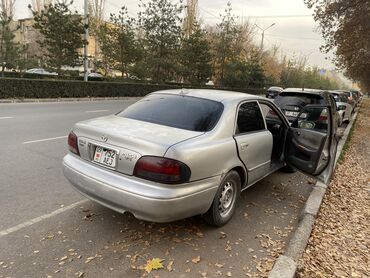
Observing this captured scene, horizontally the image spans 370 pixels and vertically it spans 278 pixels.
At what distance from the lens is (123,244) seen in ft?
10.8

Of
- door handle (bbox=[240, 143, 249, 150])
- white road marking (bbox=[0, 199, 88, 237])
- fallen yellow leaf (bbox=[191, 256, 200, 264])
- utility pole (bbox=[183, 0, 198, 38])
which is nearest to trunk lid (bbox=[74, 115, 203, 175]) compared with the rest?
door handle (bbox=[240, 143, 249, 150])

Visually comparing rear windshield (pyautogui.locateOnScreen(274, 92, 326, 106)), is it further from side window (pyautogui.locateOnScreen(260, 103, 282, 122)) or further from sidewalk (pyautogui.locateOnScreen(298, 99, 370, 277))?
side window (pyautogui.locateOnScreen(260, 103, 282, 122))

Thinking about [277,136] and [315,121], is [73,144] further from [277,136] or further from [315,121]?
[315,121]

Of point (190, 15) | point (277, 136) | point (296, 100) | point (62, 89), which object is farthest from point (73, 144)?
point (190, 15)

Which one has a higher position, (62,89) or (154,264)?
(62,89)

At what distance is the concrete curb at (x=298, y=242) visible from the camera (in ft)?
9.60

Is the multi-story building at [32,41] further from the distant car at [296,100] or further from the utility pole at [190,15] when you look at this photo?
the distant car at [296,100]

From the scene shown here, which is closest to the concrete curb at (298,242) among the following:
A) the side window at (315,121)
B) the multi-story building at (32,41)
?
the side window at (315,121)

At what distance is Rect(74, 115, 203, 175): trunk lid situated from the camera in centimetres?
303

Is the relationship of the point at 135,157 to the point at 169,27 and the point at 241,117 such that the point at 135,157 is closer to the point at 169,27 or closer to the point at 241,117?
the point at 241,117

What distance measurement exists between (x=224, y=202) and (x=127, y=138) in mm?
1475

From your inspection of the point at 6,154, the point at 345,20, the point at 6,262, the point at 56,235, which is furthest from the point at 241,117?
the point at 345,20

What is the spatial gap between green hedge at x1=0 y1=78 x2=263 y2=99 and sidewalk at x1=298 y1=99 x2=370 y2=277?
15539 mm

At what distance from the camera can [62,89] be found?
18.6 meters
